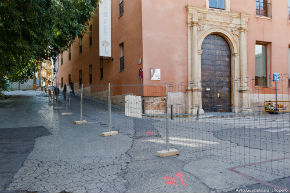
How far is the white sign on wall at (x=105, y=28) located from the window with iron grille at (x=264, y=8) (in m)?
10.8

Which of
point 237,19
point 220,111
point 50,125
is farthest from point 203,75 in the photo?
point 50,125

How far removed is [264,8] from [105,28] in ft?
38.3

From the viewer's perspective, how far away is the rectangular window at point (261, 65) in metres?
17.2

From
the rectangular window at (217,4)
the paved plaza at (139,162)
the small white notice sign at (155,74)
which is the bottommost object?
the paved plaza at (139,162)

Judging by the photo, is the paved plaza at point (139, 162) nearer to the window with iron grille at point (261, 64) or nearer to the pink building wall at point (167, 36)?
the pink building wall at point (167, 36)

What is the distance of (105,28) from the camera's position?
17.5m

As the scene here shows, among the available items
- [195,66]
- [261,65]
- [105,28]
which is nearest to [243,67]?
[261,65]

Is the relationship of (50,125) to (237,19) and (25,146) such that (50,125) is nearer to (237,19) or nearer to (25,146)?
(25,146)

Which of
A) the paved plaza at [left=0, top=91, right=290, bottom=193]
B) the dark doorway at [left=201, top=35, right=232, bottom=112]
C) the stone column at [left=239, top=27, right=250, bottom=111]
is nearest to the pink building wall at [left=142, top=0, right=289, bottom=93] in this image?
the stone column at [left=239, top=27, right=250, bottom=111]

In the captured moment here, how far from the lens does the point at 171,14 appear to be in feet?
46.9

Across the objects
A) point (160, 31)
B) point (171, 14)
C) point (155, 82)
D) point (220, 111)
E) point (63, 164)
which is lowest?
point (63, 164)

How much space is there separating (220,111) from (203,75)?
23.6ft

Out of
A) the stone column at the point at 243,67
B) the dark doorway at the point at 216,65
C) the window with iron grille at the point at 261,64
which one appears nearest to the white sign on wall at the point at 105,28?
the dark doorway at the point at 216,65

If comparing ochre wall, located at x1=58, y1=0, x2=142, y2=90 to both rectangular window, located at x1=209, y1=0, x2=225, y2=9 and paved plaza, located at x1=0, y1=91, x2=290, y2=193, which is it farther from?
paved plaza, located at x1=0, y1=91, x2=290, y2=193
